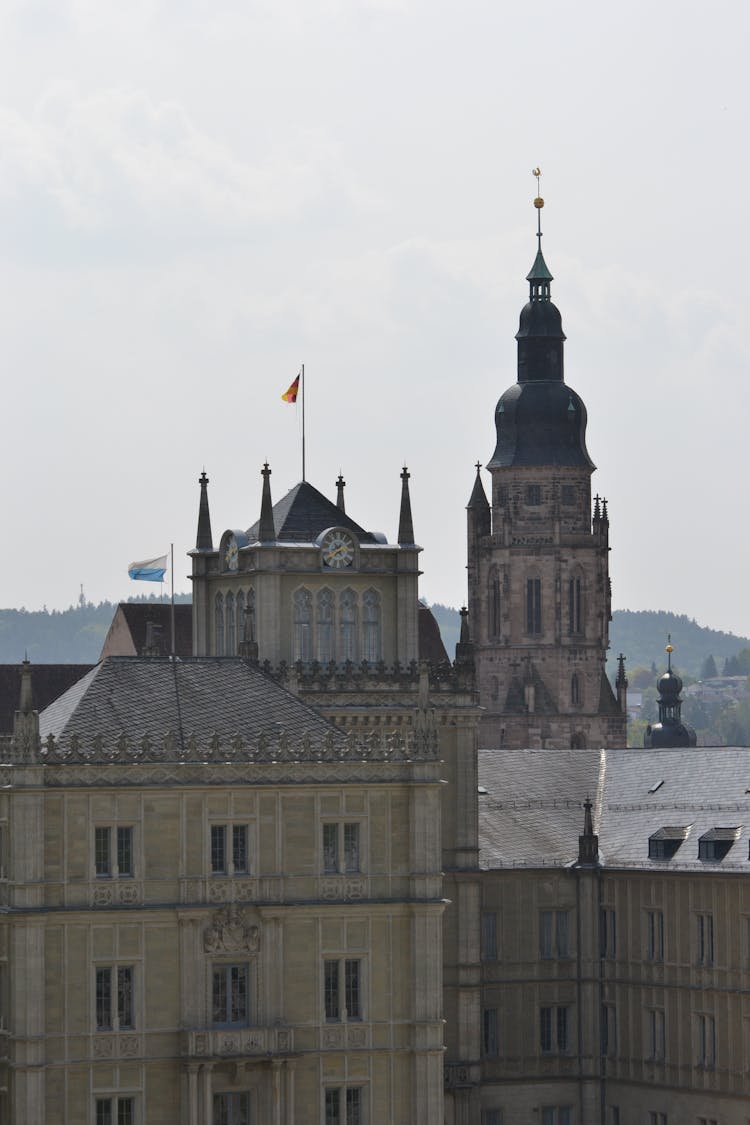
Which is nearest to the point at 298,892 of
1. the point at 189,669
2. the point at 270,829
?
the point at 270,829

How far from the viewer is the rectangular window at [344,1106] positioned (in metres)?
126

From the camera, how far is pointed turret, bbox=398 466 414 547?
150375 millimetres

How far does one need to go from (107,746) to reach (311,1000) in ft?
37.3

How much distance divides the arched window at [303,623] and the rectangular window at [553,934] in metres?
18.3

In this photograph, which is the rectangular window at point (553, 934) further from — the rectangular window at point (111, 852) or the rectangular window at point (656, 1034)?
the rectangular window at point (111, 852)

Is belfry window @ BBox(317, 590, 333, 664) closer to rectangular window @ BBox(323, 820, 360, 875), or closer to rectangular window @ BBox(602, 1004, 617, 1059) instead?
rectangular window @ BBox(602, 1004, 617, 1059)

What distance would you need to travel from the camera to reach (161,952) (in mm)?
123688

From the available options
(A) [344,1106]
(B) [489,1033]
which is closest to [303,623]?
(B) [489,1033]

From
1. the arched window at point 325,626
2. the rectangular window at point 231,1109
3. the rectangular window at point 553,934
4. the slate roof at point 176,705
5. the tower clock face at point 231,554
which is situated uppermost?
the tower clock face at point 231,554

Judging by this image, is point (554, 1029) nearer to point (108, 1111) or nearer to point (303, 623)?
point (303, 623)

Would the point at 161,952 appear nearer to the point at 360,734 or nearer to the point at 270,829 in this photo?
the point at 270,829

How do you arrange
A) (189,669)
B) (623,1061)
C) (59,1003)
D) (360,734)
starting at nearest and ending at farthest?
(59,1003)
(189,669)
(360,734)
(623,1061)

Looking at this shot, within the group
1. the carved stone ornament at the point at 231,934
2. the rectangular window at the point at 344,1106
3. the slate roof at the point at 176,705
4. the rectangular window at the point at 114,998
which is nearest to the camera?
the rectangular window at the point at 114,998

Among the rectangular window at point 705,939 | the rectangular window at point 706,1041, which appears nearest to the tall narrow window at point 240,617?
the rectangular window at point 705,939
